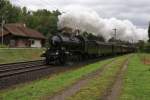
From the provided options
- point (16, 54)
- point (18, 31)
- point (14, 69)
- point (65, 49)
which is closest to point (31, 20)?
point (18, 31)

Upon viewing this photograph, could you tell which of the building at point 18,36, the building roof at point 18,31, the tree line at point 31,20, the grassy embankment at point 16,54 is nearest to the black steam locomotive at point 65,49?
the grassy embankment at point 16,54

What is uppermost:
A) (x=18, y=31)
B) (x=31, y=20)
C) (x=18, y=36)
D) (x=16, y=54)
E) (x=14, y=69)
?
(x=31, y=20)

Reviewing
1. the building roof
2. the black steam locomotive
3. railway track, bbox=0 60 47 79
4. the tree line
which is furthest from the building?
railway track, bbox=0 60 47 79

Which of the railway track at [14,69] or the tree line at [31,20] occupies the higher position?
the tree line at [31,20]

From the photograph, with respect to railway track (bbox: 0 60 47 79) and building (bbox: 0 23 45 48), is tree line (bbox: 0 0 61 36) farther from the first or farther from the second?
railway track (bbox: 0 60 47 79)

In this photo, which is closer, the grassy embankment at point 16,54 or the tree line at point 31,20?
the grassy embankment at point 16,54

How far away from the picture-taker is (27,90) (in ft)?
49.4

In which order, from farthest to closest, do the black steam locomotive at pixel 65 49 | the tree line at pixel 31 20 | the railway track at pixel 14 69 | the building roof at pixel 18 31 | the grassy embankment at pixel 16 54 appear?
the tree line at pixel 31 20
the building roof at pixel 18 31
the grassy embankment at pixel 16 54
the black steam locomotive at pixel 65 49
the railway track at pixel 14 69

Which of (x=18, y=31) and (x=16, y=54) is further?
(x=18, y=31)

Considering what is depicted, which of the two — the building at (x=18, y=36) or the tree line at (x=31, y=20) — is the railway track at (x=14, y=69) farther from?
the tree line at (x=31, y=20)

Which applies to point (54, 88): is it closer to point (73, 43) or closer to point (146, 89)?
point (146, 89)

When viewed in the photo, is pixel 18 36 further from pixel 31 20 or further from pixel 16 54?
pixel 31 20

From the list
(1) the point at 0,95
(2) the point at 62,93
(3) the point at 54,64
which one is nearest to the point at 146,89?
(2) the point at 62,93

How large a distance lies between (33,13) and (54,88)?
137m
